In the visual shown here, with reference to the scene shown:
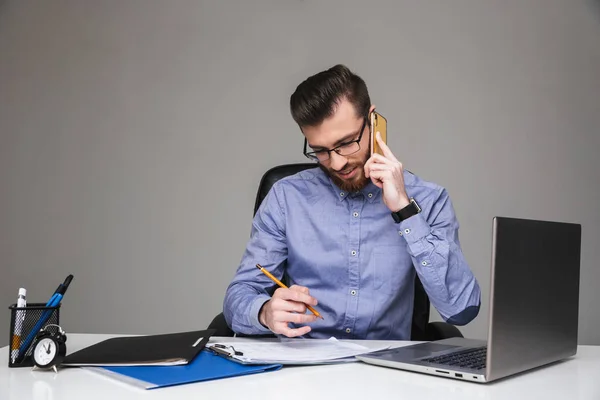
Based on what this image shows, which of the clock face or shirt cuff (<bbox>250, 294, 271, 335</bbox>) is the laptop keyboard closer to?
shirt cuff (<bbox>250, 294, 271, 335</bbox>)

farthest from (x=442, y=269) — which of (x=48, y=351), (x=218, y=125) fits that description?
(x=218, y=125)

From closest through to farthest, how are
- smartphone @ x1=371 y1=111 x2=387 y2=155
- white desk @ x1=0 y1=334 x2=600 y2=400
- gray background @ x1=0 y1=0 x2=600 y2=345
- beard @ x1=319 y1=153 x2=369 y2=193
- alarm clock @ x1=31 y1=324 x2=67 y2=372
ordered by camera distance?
white desk @ x1=0 y1=334 x2=600 y2=400 < alarm clock @ x1=31 y1=324 x2=67 y2=372 < smartphone @ x1=371 y1=111 x2=387 y2=155 < beard @ x1=319 y1=153 x2=369 y2=193 < gray background @ x1=0 y1=0 x2=600 y2=345

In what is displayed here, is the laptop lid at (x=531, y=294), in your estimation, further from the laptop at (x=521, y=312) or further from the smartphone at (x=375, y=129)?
the smartphone at (x=375, y=129)

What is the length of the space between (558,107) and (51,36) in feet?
8.26

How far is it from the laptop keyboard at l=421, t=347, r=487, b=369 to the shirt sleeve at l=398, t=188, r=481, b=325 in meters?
0.34

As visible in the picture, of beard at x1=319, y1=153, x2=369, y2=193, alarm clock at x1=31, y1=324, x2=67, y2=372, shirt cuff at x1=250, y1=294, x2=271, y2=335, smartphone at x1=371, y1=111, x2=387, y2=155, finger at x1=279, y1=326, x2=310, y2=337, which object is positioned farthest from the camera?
beard at x1=319, y1=153, x2=369, y2=193

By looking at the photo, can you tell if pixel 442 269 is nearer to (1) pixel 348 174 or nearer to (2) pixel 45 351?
(1) pixel 348 174

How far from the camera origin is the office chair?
1.68 metres

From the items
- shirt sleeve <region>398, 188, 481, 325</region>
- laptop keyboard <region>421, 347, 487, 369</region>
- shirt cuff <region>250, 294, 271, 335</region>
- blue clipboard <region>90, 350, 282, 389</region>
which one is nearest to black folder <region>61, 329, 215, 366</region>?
blue clipboard <region>90, 350, 282, 389</region>

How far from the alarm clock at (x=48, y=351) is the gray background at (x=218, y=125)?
178 cm

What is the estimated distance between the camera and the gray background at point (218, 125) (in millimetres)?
2820

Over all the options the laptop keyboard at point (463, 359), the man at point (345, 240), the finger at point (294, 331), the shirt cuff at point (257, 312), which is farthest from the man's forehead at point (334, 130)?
the laptop keyboard at point (463, 359)

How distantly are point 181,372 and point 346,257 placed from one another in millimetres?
785

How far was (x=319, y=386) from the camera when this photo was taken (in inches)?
38.9
